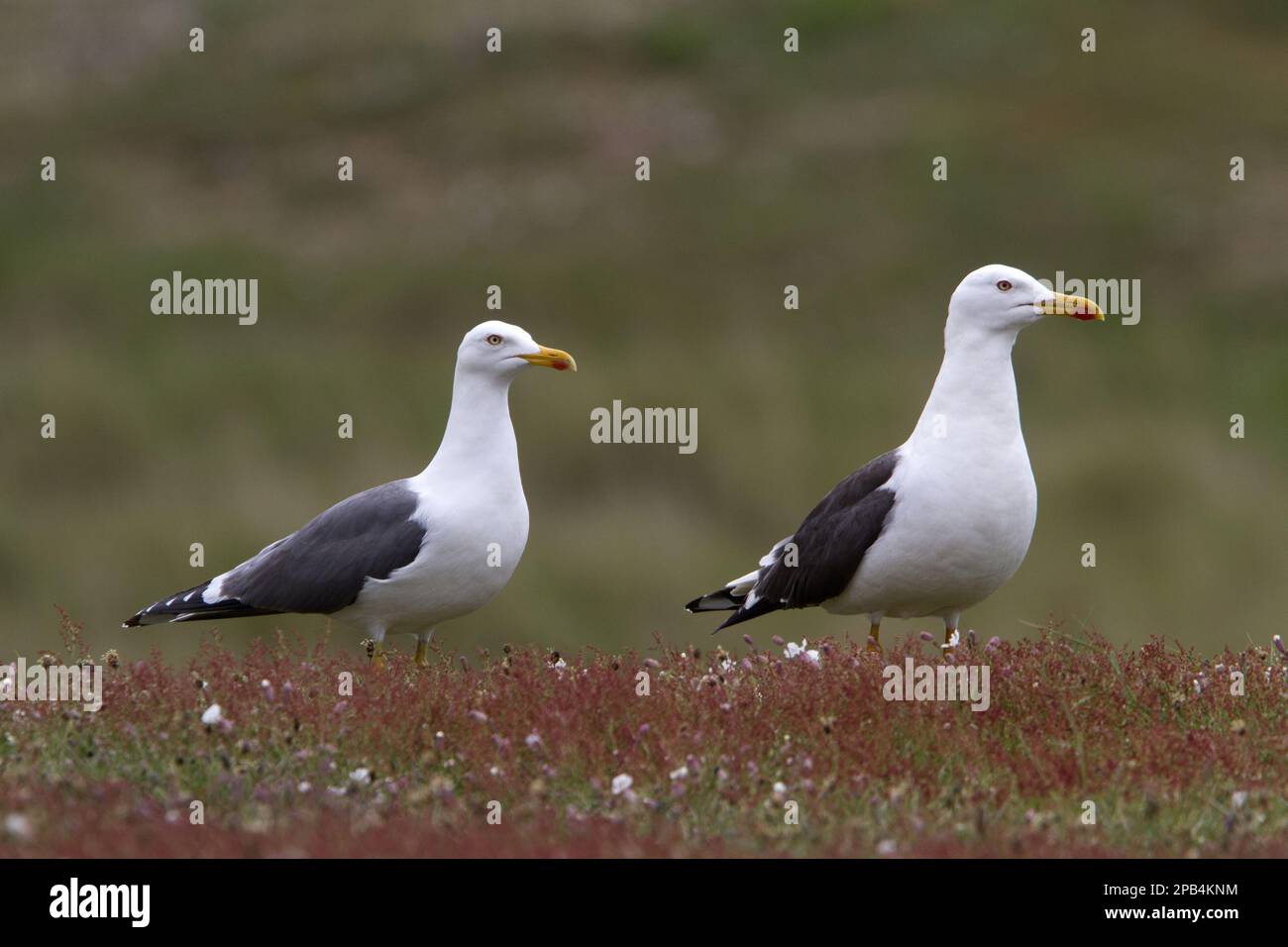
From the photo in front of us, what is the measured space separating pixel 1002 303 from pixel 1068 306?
1.10 ft

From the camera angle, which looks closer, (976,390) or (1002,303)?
(976,390)

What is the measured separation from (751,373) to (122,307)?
1030cm

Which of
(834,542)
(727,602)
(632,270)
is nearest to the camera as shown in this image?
(834,542)

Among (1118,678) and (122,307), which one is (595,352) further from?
(1118,678)

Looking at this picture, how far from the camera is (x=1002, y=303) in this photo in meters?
10.4

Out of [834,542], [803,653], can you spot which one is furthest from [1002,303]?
[803,653]

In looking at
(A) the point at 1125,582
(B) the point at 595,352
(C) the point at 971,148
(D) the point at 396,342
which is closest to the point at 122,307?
(D) the point at 396,342

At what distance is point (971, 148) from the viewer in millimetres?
35188

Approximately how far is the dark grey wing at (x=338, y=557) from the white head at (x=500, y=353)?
0.76m

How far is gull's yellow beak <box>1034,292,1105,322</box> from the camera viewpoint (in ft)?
33.5

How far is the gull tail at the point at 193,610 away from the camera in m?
11.1

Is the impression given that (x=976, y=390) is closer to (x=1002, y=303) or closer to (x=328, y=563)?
(x=1002, y=303)

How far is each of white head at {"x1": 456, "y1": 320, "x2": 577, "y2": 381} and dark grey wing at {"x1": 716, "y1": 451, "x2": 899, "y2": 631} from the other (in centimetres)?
156

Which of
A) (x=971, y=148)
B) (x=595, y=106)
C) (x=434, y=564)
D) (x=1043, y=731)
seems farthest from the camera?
(x=595, y=106)
